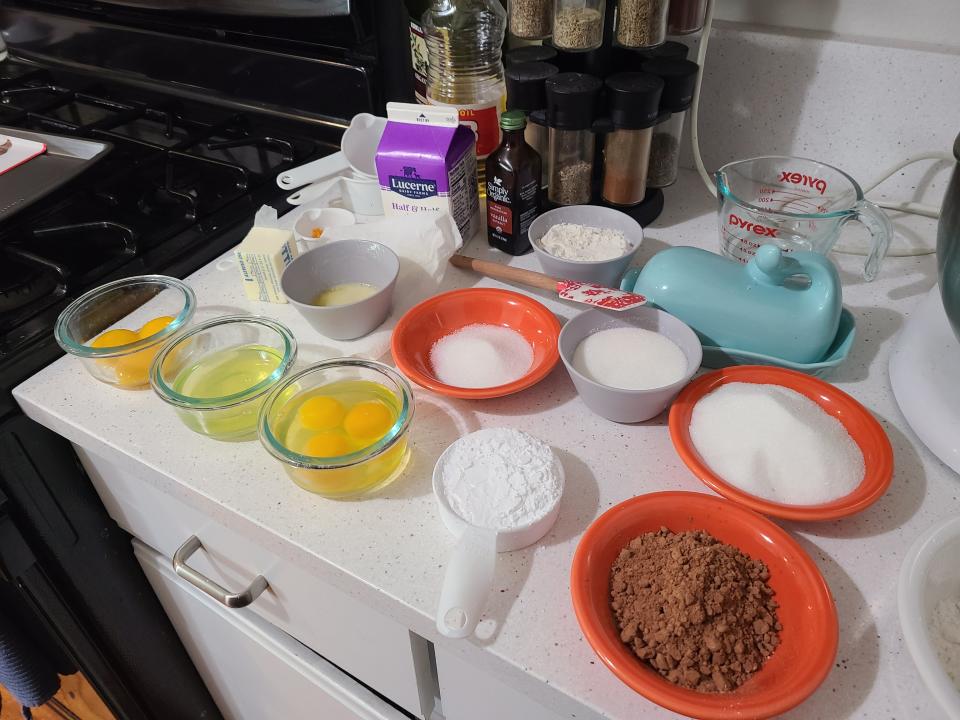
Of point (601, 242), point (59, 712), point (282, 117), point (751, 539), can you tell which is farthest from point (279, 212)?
point (59, 712)

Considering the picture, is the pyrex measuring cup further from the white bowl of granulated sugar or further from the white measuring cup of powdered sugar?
the white measuring cup of powdered sugar

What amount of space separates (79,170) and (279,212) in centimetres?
29

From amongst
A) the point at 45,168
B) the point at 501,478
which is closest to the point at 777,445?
the point at 501,478

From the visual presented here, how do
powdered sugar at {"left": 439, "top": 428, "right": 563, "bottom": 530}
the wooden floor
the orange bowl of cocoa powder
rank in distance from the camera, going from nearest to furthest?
the orange bowl of cocoa powder, powdered sugar at {"left": 439, "top": 428, "right": 563, "bottom": 530}, the wooden floor

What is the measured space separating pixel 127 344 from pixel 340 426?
0.24 meters

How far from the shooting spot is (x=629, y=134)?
2.60ft

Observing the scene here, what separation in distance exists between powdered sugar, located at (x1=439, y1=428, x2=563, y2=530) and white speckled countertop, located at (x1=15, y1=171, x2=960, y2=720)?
29 millimetres

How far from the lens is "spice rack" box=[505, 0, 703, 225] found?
30.0 inches

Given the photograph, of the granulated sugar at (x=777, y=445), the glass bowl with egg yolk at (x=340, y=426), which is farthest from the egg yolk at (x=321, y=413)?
the granulated sugar at (x=777, y=445)

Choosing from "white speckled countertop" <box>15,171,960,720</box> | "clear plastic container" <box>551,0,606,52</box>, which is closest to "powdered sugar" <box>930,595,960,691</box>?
"white speckled countertop" <box>15,171,960,720</box>

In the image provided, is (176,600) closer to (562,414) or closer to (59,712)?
(59,712)

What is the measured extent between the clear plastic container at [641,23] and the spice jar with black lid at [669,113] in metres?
0.03

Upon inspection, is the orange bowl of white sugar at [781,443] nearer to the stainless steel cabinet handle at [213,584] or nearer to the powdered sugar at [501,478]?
the powdered sugar at [501,478]

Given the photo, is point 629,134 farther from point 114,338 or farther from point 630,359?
point 114,338
